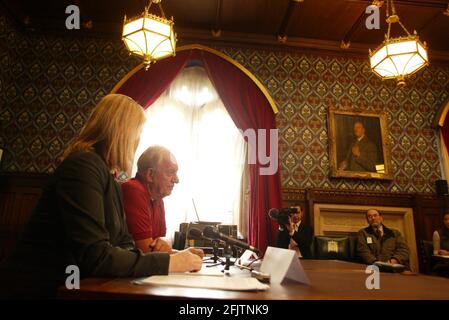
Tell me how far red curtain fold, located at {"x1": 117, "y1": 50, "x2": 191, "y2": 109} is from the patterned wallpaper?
290 mm

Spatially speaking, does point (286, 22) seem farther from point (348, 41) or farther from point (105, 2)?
point (105, 2)

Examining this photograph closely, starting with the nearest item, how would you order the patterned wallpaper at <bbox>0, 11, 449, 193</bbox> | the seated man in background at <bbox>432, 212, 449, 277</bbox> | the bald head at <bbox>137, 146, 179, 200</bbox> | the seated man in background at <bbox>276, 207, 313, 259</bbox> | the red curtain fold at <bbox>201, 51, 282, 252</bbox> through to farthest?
the bald head at <bbox>137, 146, 179, 200</bbox>, the seated man in background at <bbox>276, 207, 313, 259</bbox>, the seated man in background at <bbox>432, 212, 449, 277</bbox>, the red curtain fold at <bbox>201, 51, 282, 252</bbox>, the patterned wallpaper at <bbox>0, 11, 449, 193</bbox>

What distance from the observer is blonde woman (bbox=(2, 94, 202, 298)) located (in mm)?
982

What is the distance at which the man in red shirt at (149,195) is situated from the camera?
163cm

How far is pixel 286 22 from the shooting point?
500 centimetres

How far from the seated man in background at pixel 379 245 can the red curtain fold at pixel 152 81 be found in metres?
3.70

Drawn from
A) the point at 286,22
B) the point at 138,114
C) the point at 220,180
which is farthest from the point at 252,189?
the point at 138,114

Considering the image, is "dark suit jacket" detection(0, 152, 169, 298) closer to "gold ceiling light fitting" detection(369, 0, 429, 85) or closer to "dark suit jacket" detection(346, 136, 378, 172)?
"gold ceiling light fitting" detection(369, 0, 429, 85)

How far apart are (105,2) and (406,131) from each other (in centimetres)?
538

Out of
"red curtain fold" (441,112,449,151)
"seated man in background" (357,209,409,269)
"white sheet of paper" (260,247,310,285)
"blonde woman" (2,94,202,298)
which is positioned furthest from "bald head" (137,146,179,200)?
"red curtain fold" (441,112,449,151)

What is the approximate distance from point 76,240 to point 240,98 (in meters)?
4.43

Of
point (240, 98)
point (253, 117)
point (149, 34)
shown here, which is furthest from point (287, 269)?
point (240, 98)

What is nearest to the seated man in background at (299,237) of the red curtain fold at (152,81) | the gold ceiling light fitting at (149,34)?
the gold ceiling light fitting at (149,34)

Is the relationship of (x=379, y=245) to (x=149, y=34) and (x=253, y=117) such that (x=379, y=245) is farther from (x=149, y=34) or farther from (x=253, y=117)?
(x=149, y=34)
